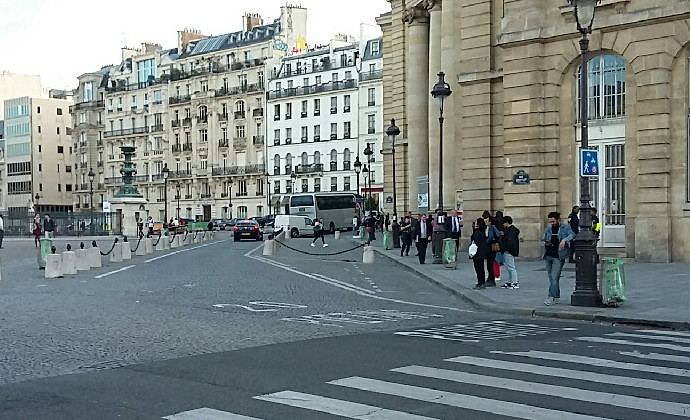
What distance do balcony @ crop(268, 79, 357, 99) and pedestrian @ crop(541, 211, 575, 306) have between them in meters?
84.9

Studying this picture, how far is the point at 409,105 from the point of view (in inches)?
2003

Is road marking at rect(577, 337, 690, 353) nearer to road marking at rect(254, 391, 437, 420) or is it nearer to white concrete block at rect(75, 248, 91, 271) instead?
road marking at rect(254, 391, 437, 420)

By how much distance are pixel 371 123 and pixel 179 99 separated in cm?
3240

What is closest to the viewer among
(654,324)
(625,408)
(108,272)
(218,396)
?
(625,408)

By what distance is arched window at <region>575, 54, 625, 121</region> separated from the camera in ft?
97.2

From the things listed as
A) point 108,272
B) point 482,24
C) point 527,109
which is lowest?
point 108,272

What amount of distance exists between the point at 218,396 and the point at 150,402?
0.66 m

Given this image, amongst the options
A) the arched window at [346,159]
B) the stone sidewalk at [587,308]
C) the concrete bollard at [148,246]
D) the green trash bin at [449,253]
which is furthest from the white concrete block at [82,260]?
the arched window at [346,159]

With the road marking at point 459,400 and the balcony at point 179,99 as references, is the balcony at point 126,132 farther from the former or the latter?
the road marking at point 459,400

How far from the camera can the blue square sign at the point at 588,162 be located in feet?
56.4

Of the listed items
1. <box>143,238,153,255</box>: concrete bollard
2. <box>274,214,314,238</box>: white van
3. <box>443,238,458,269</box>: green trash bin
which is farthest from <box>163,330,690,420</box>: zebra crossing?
<box>274,214,314,238</box>: white van

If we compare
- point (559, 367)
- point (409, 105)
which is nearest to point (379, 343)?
point (559, 367)

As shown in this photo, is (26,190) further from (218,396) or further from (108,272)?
(218,396)

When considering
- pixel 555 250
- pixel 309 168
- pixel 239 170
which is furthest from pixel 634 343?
pixel 239 170
